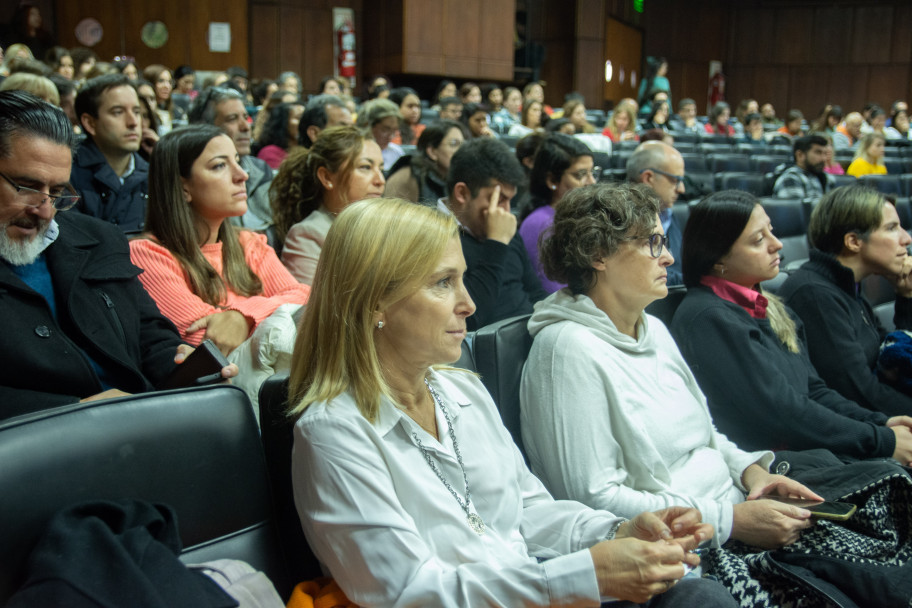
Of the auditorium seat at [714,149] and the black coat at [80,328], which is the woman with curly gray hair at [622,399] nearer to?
the black coat at [80,328]

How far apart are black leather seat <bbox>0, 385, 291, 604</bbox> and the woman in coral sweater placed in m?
0.81

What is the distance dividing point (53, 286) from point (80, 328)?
11 cm

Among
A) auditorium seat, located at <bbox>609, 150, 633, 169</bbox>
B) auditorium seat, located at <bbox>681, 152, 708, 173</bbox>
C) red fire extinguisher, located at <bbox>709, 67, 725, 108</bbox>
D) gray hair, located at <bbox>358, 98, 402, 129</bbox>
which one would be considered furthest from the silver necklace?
red fire extinguisher, located at <bbox>709, 67, 725, 108</bbox>

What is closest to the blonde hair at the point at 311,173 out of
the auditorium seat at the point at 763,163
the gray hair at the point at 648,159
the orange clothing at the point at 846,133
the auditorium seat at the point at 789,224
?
the gray hair at the point at 648,159

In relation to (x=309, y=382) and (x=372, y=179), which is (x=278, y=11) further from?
(x=309, y=382)

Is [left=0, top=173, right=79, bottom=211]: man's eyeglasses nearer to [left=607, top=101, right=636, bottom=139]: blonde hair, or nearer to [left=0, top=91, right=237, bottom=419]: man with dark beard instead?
[left=0, top=91, right=237, bottom=419]: man with dark beard

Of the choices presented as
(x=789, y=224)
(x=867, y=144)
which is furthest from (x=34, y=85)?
(x=867, y=144)

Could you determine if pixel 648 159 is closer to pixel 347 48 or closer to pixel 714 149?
pixel 714 149

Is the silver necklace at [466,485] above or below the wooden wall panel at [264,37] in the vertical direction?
below

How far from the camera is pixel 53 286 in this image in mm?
1563

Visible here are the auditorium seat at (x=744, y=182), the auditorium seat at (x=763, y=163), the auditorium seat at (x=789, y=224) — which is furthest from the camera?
the auditorium seat at (x=763, y=163)

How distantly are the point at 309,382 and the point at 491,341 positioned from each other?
1.73ft

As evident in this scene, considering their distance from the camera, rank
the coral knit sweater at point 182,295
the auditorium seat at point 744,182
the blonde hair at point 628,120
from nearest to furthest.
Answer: the coral knit sweater at point 182,295 → the auditorium seat at point 744,182 → the blonde hair at point 628,120

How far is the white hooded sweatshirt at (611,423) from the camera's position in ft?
4.97
